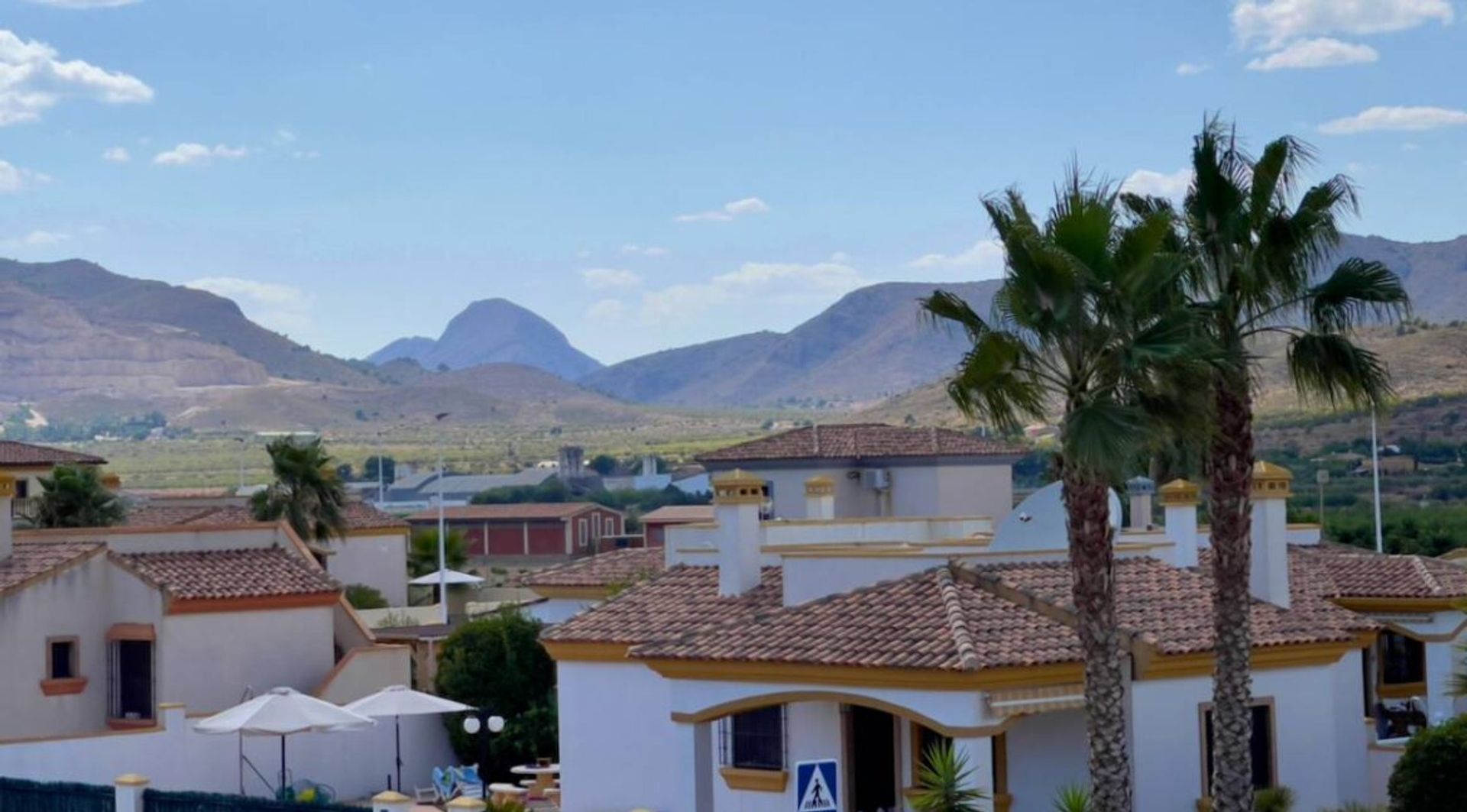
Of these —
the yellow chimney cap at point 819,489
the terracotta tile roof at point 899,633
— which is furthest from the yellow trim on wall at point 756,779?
the yellow chimney cap at point 819,489

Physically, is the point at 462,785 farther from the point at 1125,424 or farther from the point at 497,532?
the point at 497,532

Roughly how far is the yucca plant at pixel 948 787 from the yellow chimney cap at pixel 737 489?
7051mm

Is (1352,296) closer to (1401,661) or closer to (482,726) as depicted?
(1401,661)

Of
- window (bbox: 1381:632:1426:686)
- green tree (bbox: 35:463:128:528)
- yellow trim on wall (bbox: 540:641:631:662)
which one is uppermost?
green tree (bbox: 35:463:128:528)

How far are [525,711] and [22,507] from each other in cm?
2971

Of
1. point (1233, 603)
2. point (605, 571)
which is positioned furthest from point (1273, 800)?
point (605, 571)

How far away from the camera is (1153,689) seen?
1055 inches

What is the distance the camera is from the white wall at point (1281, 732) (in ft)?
87.7

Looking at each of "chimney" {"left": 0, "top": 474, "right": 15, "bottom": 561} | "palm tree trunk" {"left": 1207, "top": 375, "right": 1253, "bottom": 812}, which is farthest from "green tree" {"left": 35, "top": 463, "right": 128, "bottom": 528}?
"palm tree trunk" {"left": 1207, "top": 375, "right": 1253, "bottom": 812}

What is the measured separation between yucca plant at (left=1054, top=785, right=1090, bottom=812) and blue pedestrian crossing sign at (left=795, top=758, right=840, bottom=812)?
181 inches

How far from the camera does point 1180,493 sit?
102ft

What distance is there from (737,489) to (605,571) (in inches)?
477

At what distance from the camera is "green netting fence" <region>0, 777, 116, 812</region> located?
24891mm

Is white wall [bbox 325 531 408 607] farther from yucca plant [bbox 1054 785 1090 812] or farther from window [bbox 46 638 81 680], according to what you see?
yucca plant [bbox 1054 785 1090 812]
